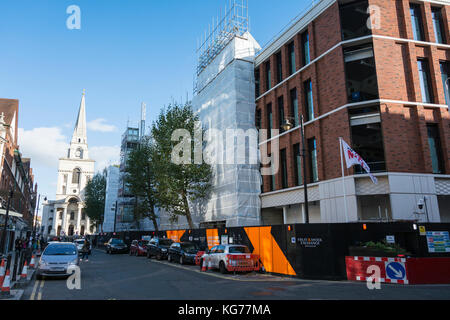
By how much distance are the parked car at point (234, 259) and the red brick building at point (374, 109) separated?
250 inches

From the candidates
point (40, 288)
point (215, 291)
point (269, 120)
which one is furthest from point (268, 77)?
point (40, 288)

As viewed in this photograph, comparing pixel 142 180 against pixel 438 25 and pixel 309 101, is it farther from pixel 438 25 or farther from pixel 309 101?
pixel 438 25

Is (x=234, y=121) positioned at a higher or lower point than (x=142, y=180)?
higher

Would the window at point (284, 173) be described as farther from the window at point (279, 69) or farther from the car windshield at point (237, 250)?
the car windshield at point (237, 250)

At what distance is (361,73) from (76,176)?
10289 cm

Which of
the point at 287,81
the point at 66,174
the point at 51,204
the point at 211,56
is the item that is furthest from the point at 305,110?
the point at 51,204

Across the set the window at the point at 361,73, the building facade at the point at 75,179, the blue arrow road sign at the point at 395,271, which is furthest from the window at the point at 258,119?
the building facade at the point at 75,179

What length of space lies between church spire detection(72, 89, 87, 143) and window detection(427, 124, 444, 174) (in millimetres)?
104529

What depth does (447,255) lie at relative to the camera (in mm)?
12750

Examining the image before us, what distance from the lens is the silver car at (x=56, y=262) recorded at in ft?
40.9

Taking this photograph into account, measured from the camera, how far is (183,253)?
20.7m

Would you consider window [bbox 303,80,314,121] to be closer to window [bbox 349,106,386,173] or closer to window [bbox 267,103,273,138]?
window [bbox 349,106,386,173]

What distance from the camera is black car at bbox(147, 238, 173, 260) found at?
24.2 meters
